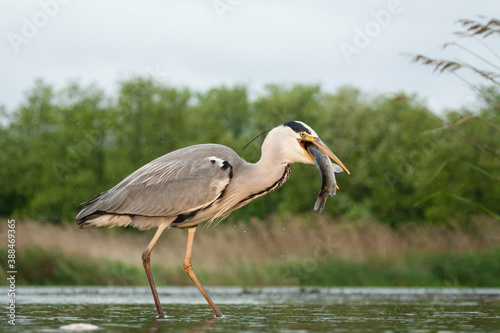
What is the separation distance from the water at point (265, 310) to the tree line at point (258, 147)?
1553cm

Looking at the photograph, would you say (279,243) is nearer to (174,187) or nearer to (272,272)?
(272,272)

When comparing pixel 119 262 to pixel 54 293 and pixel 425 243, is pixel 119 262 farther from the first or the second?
pixel 425 243

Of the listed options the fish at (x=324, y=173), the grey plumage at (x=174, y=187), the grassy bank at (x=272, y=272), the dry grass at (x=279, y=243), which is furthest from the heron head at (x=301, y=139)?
the dry grass at (x=279, y=243)

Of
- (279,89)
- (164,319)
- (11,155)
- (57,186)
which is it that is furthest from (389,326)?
(279,89)

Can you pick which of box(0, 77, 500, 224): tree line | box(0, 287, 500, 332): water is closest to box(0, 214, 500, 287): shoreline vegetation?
box(0, 287, 500, 332): water

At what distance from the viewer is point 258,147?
3406 centimetres

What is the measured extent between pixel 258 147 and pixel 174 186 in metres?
25.7

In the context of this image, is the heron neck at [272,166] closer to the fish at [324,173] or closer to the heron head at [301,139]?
the heron head at [301,139]

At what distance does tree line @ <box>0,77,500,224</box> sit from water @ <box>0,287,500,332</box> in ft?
50.9

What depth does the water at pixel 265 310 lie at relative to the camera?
6965 mm

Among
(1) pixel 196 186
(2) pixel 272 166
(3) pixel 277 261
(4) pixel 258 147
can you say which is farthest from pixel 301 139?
(4) pixel 258 147

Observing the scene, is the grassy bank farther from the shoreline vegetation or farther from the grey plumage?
the grey plumage

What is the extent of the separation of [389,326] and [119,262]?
9.31m

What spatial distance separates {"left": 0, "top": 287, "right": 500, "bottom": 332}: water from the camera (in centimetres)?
696
